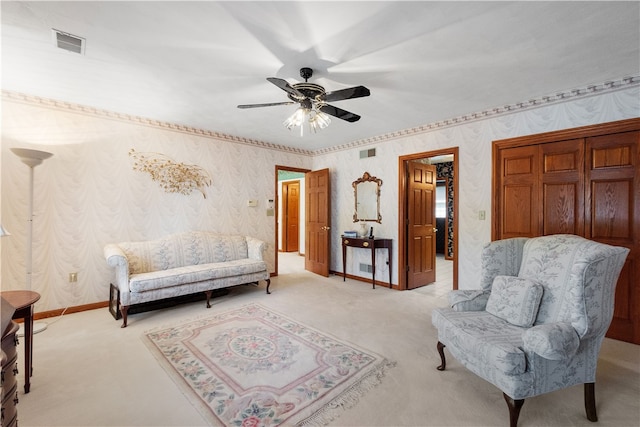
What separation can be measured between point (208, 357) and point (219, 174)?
2960 mm

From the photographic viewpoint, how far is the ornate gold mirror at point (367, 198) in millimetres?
4820

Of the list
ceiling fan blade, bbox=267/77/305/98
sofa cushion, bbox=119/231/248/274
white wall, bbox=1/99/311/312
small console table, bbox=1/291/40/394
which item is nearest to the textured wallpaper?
white wall, bbox=1/99/311/312

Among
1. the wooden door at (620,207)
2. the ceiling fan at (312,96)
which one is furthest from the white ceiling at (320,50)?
the wooden door at (620,207)

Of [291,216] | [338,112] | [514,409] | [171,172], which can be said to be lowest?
[514,409]

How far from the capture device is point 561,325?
1594 mm

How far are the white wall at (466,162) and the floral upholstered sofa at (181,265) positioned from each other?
74.4 inches

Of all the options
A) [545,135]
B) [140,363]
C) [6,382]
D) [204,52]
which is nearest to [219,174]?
[204,52]

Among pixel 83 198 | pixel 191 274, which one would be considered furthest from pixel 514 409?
pixel 83 198

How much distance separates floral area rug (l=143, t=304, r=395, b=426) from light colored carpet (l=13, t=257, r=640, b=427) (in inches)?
4.3

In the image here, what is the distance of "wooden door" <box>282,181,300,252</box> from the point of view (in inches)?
337

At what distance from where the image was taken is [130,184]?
3742mm

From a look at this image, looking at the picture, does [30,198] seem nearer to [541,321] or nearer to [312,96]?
[312,96]

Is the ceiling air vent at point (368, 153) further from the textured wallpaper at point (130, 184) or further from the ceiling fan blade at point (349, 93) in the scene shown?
the ceiling fan blade at point (349, 93)

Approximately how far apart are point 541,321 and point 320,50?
8.29 ft
